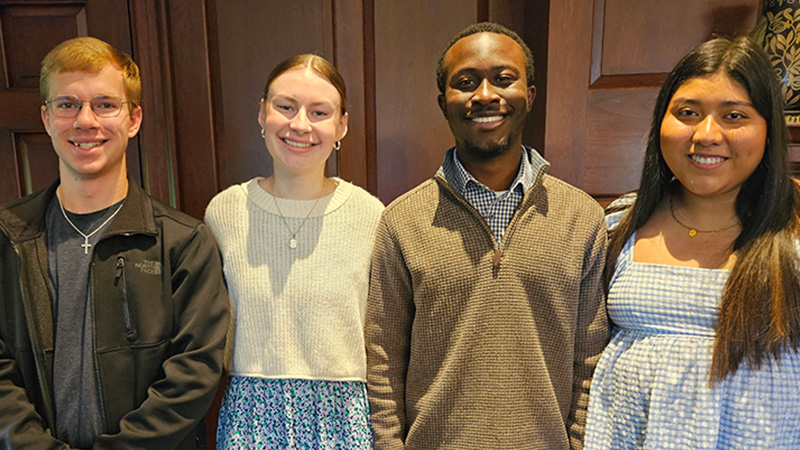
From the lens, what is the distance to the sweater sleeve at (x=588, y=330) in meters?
1.20

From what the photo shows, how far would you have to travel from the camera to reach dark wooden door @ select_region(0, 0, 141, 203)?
155 centimetres

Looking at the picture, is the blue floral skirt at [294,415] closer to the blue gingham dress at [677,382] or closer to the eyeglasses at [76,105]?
the blue gingham dress at [677,382]

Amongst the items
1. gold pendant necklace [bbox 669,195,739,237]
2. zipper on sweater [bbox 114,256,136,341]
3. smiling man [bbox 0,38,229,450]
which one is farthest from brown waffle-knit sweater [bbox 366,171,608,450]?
zipper on sweater [bbox 114,256,136,341]

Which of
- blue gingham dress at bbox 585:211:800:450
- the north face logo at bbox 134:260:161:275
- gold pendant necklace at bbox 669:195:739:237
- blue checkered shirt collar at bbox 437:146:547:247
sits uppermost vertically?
blue checkered shirt collar at bbox 437:146:547:247

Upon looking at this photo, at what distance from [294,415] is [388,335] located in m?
0.29

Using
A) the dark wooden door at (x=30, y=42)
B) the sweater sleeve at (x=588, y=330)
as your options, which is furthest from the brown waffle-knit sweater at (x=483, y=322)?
the dark wooden door at (x=30, y=42)

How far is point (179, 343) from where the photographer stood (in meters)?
1.15

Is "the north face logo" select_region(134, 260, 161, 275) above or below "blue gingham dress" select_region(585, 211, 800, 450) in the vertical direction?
above

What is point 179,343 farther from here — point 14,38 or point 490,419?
point 14,38

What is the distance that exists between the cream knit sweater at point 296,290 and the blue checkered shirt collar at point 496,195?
0.28 m

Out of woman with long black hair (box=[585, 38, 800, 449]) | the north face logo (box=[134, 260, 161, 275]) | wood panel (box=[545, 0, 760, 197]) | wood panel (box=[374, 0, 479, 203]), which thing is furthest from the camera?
wood panel (box=[374, 0, 479, 203])

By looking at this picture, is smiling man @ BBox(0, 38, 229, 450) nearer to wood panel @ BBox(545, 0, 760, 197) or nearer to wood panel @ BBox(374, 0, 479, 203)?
wood panel @ BBox(374, 0, 479, 203)

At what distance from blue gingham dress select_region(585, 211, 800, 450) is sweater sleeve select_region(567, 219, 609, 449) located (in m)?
0.03

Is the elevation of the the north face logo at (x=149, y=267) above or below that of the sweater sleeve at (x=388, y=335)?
above
